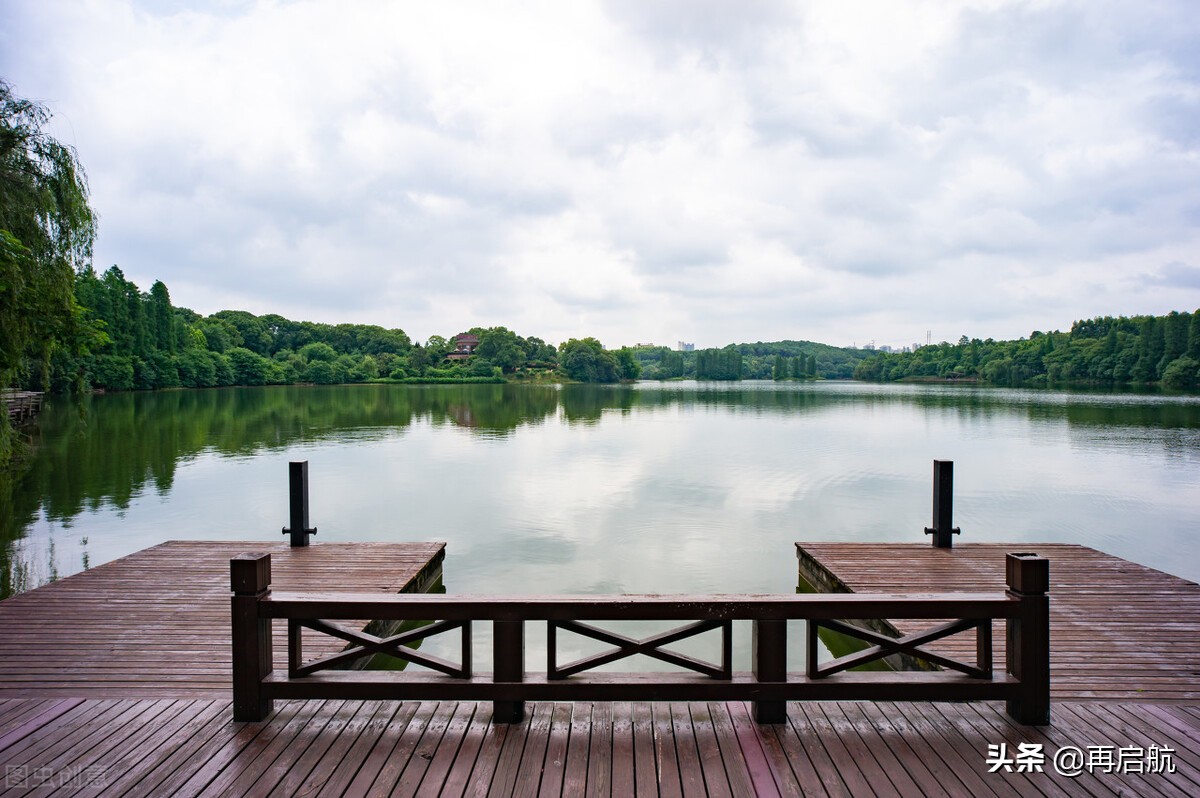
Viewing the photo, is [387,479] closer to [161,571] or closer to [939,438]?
[161,571]

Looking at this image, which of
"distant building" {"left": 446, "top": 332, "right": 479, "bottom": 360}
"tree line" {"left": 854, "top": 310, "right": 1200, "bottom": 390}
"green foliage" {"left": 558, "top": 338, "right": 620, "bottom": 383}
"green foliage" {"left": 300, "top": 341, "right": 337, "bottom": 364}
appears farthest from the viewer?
"distant building" {"left": 446, "top": 332, "right": 479, "bottom": 360}

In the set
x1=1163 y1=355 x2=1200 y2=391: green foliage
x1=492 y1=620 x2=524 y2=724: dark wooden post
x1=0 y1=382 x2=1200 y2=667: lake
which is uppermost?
x1=1163 y1=355 x2=1200 y2=391: green foliage

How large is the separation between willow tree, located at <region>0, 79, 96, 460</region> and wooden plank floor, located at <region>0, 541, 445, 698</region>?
4.52m

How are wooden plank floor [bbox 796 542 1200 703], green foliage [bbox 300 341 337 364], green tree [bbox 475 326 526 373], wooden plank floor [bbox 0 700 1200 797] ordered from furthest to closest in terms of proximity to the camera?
green tree [bbox 475 326 526 373] < green foliage [bbox 300 341 337 364] < wooden plank floor [bbox 796 542 1200 703] < wooden plank floor [bbox 0 700 1200 797]

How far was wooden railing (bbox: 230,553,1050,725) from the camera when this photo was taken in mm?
3104

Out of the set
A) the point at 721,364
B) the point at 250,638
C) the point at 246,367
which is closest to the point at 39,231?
the point at 250,638

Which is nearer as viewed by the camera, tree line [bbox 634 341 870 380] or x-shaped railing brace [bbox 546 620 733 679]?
x-shaped railing brace [bbox 546 620 733 679]

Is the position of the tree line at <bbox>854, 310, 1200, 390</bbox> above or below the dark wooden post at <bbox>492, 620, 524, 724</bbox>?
above

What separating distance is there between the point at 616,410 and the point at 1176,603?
126 feet

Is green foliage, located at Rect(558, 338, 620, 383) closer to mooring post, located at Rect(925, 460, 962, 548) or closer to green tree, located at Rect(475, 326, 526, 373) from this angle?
green tree, located at Rect(475, 326, 526, 373)

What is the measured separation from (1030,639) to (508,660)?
2611mm

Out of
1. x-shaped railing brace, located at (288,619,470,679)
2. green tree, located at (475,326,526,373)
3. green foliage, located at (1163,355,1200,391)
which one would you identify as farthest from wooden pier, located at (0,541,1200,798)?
green tree, located at (475,326,526,373)

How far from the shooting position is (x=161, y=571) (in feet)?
22.4

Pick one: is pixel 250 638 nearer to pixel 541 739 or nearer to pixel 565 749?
pixel 541 739
